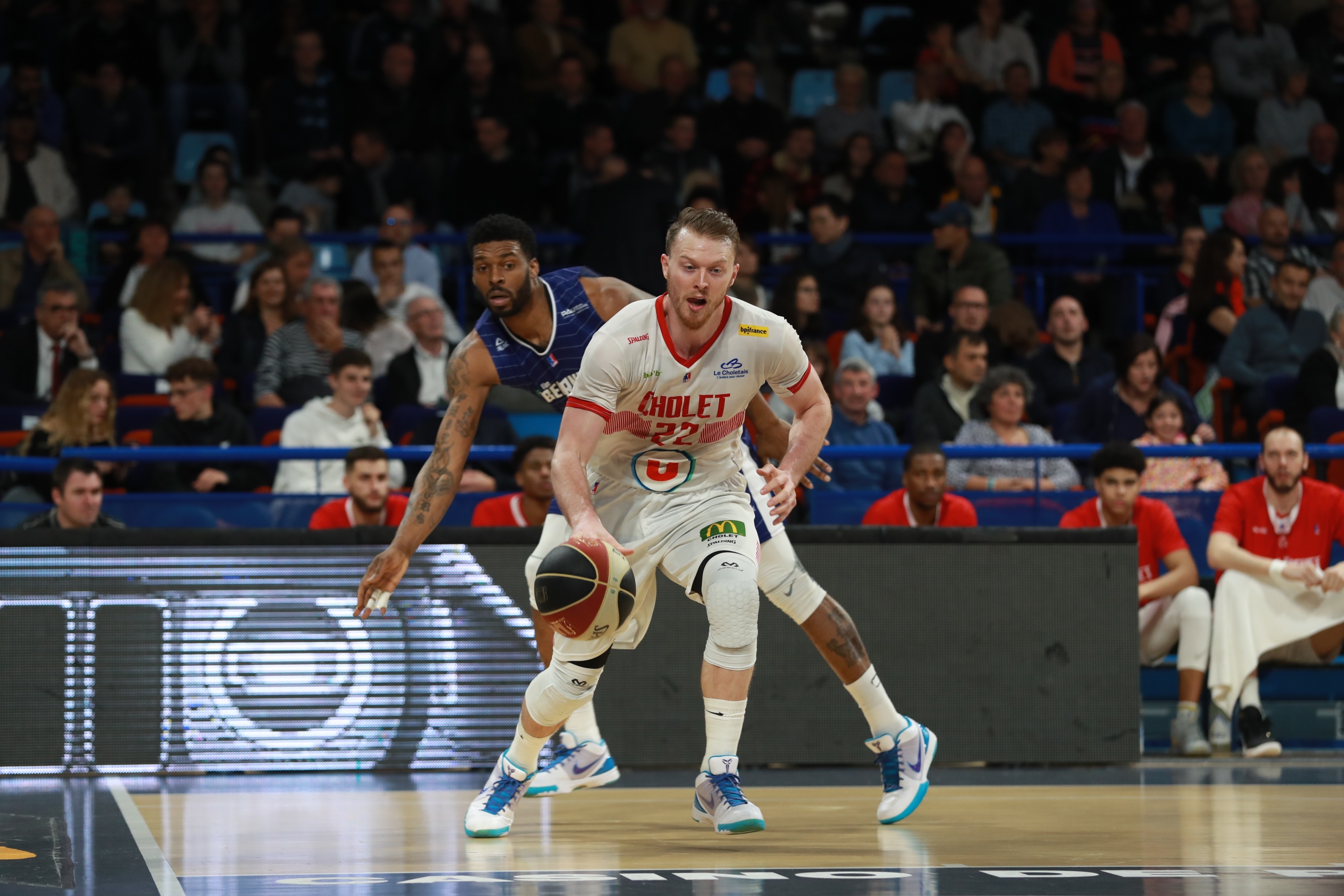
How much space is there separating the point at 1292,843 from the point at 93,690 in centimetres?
526

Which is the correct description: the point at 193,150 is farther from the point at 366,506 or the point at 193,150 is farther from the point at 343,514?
the point at 366,506

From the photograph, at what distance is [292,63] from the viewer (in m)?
15.2

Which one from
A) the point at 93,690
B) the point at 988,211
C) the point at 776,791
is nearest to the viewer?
the point at 776,791

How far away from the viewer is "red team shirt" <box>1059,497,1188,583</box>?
943cm

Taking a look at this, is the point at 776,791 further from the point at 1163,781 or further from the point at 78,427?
the point at 78,427

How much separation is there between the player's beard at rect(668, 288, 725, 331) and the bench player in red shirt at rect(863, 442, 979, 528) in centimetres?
332

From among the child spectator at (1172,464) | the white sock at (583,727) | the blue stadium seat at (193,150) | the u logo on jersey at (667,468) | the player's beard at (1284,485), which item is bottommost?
the white sock at (583,727)

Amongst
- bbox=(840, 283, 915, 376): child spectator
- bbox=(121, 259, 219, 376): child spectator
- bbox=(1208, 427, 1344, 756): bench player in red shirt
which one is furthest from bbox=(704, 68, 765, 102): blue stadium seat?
bbox=(1208, 427, 1344, 756): bench player in red shirt

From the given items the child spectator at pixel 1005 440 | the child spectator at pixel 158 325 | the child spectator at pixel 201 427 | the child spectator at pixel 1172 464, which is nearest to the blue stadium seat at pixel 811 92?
the child spectator at pixel 1005 440

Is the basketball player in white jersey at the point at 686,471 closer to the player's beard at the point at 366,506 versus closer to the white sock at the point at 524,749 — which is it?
Answer: the white sock at the point at 524,749

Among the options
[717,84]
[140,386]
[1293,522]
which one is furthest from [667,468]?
[717,84]

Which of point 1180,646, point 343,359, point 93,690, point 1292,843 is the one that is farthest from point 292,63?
point 1292,843

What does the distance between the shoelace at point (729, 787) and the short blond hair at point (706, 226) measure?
1791 mm

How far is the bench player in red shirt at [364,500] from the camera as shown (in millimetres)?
8953
